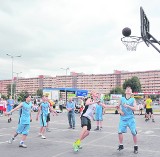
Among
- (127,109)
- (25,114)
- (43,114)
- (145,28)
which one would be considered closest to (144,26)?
(145,28)

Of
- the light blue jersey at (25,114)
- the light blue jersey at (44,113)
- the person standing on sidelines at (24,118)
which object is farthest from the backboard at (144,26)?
the light blue jersey at (44,113)

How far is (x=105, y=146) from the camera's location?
10148 mm

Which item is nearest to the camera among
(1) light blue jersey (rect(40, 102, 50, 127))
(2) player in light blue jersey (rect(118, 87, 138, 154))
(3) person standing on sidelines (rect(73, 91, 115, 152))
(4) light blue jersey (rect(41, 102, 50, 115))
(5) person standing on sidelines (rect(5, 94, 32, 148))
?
(2) player in light blue jersey (rect(118, 87, 138, 154))

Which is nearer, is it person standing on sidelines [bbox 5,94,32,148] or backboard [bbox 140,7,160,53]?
backboard [bbox 140,7,160,53]

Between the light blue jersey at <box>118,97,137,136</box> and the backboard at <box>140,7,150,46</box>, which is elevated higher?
the backboard at <box>140,7,150,46</box>

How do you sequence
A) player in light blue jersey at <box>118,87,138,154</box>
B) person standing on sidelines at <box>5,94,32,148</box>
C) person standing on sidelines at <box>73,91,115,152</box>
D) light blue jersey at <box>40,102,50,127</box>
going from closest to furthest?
player in light blue jersey at <box>118,87,138,154</box>, person standing on sidelines at <box>73,91,115,152</box>, person standing on sidelines at <box>5,94,32,148</box>, light blue jersey at <box>40,102,50,127</box>

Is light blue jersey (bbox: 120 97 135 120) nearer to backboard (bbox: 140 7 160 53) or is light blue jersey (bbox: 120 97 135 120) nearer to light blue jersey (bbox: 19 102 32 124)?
backboard (bbox: 140 7 160 53)

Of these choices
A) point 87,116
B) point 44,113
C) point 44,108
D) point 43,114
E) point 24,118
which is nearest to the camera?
point 87,116

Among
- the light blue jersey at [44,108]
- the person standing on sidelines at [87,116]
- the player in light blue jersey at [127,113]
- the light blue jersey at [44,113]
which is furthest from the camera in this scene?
the light blue jersey at [44,108]

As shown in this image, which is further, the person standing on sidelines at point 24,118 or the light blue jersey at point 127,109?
the person standing on sidelines at point 24,118

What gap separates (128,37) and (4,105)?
61.6 ft

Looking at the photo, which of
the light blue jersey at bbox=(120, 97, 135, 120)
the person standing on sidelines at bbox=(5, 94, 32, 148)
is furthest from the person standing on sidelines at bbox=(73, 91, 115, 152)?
the person standing on sidelines at bbox=(5, 94, 32, 148)

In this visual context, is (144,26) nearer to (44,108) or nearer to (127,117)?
(127,117)

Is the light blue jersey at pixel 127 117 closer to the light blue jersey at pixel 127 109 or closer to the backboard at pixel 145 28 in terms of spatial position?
the light blue jersey at pixel 127 109
